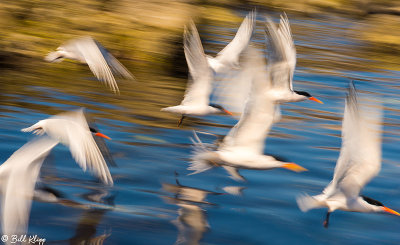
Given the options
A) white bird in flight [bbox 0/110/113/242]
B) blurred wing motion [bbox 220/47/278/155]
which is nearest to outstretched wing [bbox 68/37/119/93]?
blurred wing motion [bbox 220/47/278/155]

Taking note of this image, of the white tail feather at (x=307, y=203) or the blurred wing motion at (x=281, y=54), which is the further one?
the blurred wing motion at (x=281, y=54)

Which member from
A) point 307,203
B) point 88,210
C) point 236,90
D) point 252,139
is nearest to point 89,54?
point 236,90

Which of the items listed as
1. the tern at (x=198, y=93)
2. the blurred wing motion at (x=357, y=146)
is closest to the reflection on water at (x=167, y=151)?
the tern at (x=198, y=93)

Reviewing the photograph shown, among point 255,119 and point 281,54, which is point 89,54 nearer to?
point 281,54

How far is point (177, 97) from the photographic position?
9.64m

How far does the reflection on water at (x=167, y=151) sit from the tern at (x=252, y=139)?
10.1 inches

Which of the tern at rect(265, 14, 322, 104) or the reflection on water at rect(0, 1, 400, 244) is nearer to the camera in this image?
the reflection on water at rect(0, 1, 400, 244)

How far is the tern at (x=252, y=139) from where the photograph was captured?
5.57 metres

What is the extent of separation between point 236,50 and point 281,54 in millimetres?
1360

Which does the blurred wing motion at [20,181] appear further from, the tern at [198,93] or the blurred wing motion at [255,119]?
the tern at [198,93]

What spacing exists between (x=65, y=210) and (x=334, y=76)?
7641 mm

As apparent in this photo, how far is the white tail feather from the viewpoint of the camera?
5277 mm

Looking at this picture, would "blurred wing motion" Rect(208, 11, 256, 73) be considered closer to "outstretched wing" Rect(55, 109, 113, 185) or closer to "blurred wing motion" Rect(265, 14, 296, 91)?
"blurred wing motion" Rect(265, 14, 296, 91)

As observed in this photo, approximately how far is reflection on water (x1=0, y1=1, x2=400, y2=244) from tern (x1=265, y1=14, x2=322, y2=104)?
657 millimetres
